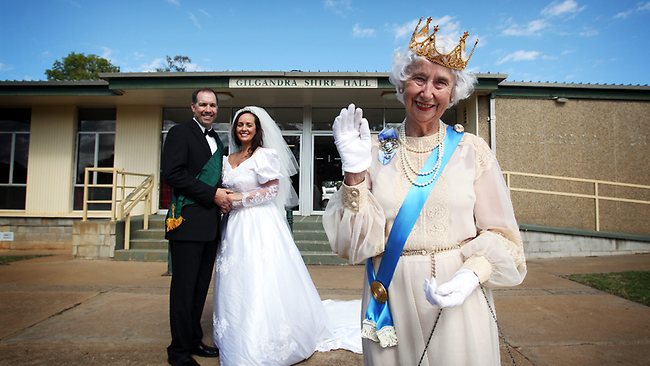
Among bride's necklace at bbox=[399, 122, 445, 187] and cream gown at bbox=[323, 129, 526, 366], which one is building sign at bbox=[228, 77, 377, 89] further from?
cream gown at bbox=[323, 129, 526, 366]

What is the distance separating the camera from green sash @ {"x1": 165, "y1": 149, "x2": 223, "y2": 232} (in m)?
2.88

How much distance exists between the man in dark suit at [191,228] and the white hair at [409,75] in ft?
6.14

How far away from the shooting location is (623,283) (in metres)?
5.13

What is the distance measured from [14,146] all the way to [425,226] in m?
13.4

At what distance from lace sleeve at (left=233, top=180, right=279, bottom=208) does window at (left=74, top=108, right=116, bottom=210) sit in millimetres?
9392

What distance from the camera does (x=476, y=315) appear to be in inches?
53.9

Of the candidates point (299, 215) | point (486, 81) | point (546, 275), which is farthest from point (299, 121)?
point (546, 275)

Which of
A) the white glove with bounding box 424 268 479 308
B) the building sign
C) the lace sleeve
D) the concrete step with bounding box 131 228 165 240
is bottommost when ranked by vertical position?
the concrete step with bounding box 131 228 165 240

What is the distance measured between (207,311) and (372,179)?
3408 mm

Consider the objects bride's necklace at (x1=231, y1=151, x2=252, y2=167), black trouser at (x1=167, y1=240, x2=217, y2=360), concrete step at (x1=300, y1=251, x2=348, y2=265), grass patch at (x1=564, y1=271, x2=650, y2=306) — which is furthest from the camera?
concrete step at (x1=300, y1=251, x2=348, y2=265)

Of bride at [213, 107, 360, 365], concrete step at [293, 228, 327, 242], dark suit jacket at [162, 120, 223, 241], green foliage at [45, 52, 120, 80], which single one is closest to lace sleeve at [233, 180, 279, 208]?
bride at [213, 107, 360, 365]

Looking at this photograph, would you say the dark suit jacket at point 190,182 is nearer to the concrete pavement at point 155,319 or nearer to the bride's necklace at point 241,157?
the bride's necklace at point 241,157

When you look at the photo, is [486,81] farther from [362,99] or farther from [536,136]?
[362,99]

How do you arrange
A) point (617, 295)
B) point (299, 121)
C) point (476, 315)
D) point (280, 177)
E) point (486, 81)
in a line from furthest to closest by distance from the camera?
point (299, 121) → point (486, 81) → point (617, 295) → point (280, 177) → point (476, 315)
